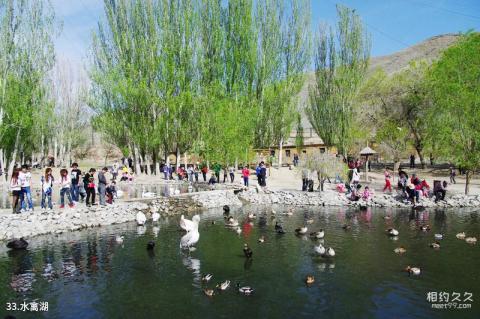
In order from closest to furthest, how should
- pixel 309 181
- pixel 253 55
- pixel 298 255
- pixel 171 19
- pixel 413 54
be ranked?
pixel 298 255, pixel 309 181, pixel 171 19, pixel 253 55, pixel 413 54

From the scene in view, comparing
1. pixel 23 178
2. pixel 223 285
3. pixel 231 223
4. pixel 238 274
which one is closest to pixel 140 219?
pixel 231 223

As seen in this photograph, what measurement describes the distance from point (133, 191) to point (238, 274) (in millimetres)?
17457

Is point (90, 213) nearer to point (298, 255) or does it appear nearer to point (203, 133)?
point (298, 255)

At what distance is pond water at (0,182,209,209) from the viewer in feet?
68.0

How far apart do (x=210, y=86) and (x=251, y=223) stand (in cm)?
2294

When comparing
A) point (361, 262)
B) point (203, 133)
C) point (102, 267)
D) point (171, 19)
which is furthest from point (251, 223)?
point (171, 19)

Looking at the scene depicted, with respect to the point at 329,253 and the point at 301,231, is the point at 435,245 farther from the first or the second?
the point at 301,231

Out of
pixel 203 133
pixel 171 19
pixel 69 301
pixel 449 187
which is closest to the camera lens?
pixel 69 301

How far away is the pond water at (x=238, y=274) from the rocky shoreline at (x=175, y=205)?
29.0 inches

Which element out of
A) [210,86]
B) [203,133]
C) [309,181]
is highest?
[210,86]

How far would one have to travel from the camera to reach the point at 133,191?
26281 mm

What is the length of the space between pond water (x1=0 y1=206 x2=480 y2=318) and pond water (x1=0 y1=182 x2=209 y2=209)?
6.56 meters

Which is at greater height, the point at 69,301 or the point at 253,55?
the point at 253,55

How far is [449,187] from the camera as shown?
92.6 feet
